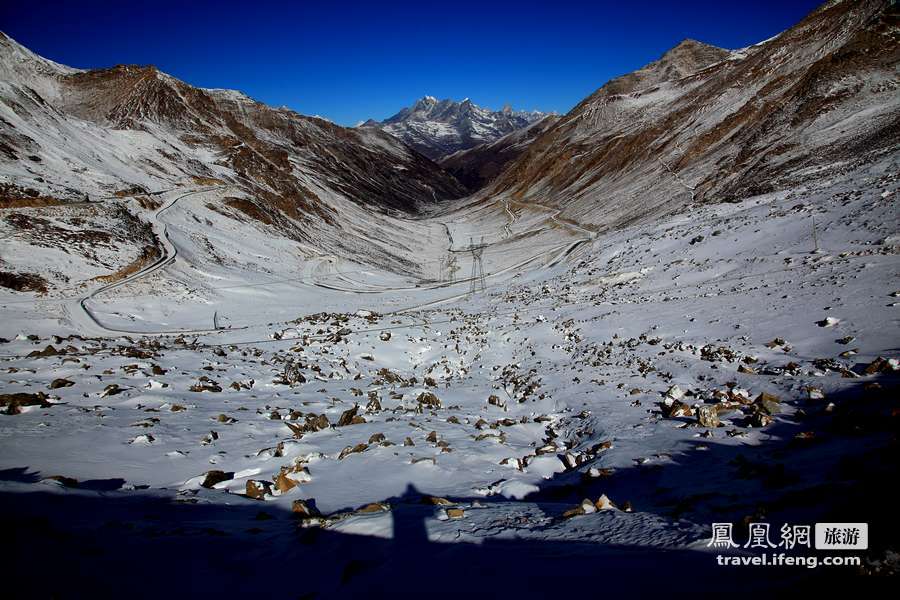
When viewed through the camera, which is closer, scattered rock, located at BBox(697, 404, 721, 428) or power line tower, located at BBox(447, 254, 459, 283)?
scattered rock, located at BBox(697, 404, 721, 428)

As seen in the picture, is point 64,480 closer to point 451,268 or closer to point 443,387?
point 443,387

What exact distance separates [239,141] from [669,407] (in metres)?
85.3

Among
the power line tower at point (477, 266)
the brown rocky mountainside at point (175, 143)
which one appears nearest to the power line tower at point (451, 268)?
the power line tower at point (477, 266)

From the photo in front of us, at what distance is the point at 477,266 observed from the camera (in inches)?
2148

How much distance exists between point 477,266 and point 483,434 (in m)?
45.4

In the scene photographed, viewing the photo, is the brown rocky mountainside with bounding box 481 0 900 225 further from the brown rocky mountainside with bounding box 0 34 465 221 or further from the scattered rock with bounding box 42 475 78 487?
the brown rocky mountainside with bounding box 0 34 465 221

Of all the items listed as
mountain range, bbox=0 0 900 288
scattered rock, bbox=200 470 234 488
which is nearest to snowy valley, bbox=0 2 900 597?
scattered rock, bbox=200 470 234 488

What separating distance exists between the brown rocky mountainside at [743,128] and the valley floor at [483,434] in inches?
803

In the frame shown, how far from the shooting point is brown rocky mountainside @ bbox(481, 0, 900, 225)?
40938 millimetres

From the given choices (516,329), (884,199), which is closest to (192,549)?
(516,329)

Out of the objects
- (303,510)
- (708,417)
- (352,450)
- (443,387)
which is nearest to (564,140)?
(443,387)

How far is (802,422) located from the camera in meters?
7.77

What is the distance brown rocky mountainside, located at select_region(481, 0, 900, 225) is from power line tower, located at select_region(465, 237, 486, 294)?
52.7 feet

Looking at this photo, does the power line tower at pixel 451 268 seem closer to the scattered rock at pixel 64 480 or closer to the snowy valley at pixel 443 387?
the snowy valley at pixel 443 387
